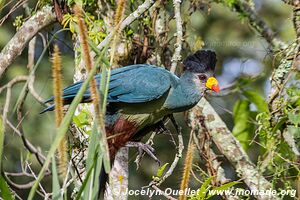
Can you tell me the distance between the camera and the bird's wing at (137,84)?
8.05 feet

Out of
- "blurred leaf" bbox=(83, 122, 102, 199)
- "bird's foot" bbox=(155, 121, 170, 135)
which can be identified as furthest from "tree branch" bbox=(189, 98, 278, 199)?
"blurred leaf" bbox=(83, 122, 102, 199)

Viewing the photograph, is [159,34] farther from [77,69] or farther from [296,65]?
[296,65]

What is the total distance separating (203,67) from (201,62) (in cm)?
2

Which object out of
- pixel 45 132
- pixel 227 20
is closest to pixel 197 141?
pixel 45 132

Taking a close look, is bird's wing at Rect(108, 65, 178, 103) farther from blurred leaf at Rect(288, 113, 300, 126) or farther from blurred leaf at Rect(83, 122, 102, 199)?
blurred leaf at Rect(83, 122, 102, 199)

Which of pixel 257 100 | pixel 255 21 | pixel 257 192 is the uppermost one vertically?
pixel 255 21

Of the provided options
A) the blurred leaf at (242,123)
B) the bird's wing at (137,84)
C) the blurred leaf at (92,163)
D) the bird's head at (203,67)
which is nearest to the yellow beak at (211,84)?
the bird's head at (203,67)

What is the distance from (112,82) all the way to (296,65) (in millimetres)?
756

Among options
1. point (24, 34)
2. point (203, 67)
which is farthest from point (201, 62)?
point (24, 34)

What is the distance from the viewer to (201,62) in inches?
99.5

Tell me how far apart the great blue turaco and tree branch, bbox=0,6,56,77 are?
0.47 m

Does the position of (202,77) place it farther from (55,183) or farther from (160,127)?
(55,183)

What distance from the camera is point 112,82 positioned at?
8.10ft

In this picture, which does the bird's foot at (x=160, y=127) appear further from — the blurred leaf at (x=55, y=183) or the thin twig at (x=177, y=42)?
the blurred leaf at (x=55, y=183)
